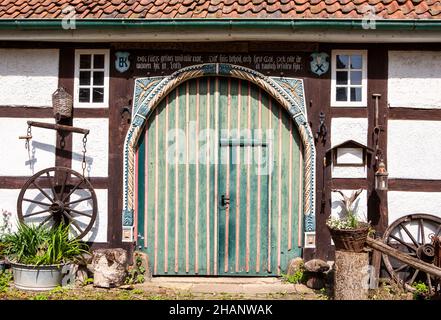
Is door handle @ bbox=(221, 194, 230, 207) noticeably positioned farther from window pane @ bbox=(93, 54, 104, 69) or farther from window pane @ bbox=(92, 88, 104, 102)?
window pane @ bbox=(93, 54, 104, 69)

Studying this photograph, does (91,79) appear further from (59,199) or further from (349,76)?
(349,76)

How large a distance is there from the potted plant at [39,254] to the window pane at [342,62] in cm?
408

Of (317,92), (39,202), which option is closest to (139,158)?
(39,202)

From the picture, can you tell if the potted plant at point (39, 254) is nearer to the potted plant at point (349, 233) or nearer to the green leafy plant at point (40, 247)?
the green leafy plant at point (40, 247)

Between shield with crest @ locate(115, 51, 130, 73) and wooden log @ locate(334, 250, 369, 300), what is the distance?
365 cm

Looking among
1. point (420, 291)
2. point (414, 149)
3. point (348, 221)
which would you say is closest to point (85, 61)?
point (348, 221)

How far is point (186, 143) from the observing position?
7133mm

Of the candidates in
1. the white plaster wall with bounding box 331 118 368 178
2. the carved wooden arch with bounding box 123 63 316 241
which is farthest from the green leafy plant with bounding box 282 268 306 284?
the white plaster wall with bounding box 331 118 368 178

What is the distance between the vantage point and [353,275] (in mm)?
5875

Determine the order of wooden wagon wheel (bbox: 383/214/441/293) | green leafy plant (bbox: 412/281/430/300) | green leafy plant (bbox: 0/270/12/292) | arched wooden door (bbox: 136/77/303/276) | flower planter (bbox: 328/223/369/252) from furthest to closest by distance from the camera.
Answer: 1. arched wooden door (bbox: 136/77/303/276)
2. wooden wagon wheel (bbox: 383/214/441/293)
3. green leafy plant (bbox: 0/270/12/292)
4. green leafy plant (bbox: 412/281/430/300)
5. flower planter (bbox: 328/223/369/252)

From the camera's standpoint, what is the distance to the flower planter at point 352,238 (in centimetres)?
586

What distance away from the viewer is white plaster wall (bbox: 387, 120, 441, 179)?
6848mm

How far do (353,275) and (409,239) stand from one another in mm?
1406

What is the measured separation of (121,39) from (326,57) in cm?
267
